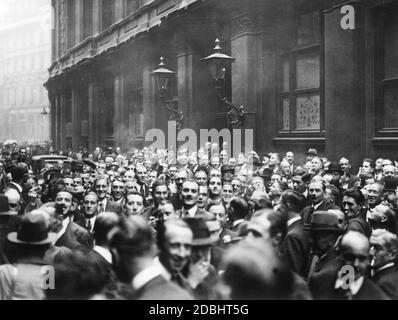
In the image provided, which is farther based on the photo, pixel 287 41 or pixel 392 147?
pixel 287 41

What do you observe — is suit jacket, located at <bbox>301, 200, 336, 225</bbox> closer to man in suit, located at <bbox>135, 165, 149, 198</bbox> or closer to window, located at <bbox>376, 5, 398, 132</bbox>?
man in suit, located at <bbox>135, 165, 149, 198</bbox>

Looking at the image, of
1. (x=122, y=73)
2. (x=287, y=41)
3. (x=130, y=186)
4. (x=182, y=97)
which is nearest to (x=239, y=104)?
(x=287, y=41)

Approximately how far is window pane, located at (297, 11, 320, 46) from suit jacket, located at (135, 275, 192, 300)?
9674mm

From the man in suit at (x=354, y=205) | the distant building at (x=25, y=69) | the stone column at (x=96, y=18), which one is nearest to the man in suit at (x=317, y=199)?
the man in suit at (x=354, y=205)

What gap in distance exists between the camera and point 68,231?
222 inches

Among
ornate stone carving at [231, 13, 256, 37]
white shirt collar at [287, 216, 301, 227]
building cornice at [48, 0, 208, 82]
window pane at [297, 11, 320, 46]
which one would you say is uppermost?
building cornice at [48, 0, 208, 82]

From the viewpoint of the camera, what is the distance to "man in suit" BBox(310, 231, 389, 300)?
3582 millimetres

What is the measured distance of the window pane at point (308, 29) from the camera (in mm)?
12102

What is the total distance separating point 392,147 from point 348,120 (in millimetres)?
973

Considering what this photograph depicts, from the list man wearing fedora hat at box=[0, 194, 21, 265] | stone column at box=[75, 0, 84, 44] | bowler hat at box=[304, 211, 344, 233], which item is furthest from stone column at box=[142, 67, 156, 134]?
bowler hat at box=[304, 211, 344, 233]

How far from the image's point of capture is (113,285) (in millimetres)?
3693

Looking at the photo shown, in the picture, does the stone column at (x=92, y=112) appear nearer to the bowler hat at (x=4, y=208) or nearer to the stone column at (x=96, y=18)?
the stone column at (x=96, y=18)
